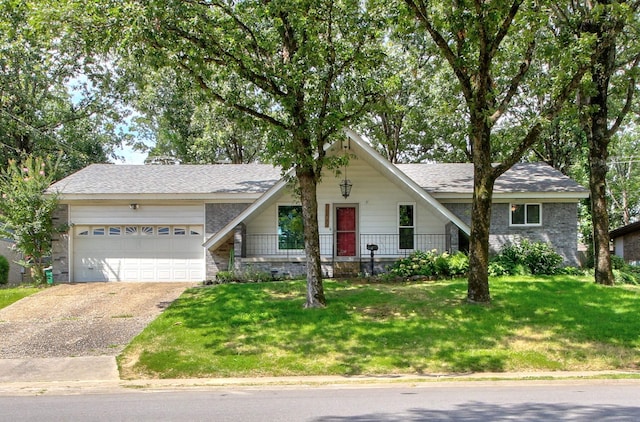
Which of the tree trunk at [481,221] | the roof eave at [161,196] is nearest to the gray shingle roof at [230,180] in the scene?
the roof eave at [161,196]

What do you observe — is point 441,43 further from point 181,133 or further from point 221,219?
point 181,133

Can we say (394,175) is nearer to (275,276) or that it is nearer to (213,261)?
(275,276)

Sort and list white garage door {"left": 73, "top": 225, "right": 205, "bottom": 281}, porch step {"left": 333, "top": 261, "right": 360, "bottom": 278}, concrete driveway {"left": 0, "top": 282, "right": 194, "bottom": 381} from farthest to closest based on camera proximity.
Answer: white garage door {"left": 73, "top": 225, "right": 205, "bottom": 281}
porch step {"left": 333, "top": 261, "right": 360, "bottom": 278}
concrete driveway {"left": 0, "top": 282, "right": 194, "bottom": 381}

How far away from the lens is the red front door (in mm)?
18062

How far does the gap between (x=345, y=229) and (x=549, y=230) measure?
7621mm

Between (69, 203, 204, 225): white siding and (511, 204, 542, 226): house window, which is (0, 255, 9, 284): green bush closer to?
(69, 203, 204, 225): white siding

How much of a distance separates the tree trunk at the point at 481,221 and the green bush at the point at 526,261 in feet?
14.4

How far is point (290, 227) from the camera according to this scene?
59.3ft

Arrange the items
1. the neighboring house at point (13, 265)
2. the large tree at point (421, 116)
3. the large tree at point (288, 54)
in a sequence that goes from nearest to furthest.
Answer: the large tree at point (288, 54), the neighboring house at point (13, 265), the large tree at point (421, 116)

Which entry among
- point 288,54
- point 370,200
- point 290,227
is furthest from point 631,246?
point 288,54

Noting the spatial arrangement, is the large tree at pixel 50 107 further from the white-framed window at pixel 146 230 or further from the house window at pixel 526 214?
the house window at pixel 526 214

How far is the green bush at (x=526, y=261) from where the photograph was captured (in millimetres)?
16109

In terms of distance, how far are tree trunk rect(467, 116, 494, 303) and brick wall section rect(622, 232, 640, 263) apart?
18.0 meters

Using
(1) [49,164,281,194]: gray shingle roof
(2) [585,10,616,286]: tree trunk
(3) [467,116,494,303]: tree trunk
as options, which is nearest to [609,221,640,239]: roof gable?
(2) [585,10,616,286]: tree trunk
